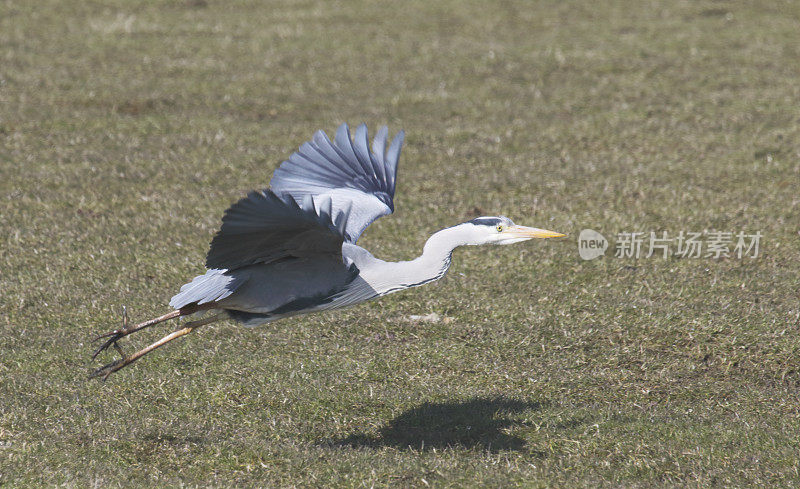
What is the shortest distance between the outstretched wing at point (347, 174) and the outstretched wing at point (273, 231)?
74 centimetres

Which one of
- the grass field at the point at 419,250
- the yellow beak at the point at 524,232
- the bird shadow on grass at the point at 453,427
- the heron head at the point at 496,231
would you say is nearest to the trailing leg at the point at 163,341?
the grass field at the point at 419,250

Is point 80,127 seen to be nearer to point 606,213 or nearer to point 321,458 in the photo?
point 606,213

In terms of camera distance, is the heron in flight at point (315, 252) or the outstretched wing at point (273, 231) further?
the heron in flight at point (315, 252)

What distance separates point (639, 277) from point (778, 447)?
2.80 meters

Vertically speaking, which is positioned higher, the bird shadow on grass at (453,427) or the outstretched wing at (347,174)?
the outstretched wing at (347,174)

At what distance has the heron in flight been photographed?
5.25 m

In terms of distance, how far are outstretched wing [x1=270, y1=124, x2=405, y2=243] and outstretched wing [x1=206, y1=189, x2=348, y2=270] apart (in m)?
0.74

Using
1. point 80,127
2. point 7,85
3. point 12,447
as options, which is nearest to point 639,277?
point 12,447

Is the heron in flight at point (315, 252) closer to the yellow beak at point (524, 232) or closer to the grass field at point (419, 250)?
the yellow beak at point (524, 232)

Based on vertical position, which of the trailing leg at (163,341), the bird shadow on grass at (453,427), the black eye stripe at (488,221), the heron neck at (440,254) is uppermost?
the black eye stripe at (488,221)

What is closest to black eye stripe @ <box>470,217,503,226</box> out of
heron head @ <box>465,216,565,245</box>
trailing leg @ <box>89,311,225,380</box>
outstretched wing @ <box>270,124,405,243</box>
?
heron head @ <box>465,216,565,245</box>

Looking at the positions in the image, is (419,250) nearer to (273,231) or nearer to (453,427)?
(453,427)

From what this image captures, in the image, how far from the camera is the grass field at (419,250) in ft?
19.4

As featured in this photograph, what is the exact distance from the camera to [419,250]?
909 cm
